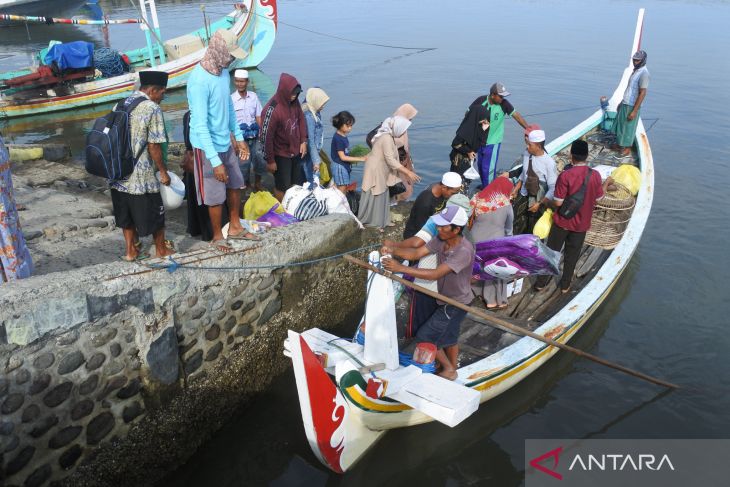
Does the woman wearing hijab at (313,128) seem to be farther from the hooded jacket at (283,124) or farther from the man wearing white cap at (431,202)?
the man wearing white cap at (431,202)

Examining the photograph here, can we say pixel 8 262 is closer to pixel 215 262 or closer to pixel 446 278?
Result: pixel 215 262

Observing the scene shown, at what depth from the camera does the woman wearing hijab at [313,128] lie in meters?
7.19

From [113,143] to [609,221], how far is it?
252 inches

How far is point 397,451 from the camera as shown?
5.46m

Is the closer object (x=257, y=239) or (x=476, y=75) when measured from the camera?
(x=257, y=239)

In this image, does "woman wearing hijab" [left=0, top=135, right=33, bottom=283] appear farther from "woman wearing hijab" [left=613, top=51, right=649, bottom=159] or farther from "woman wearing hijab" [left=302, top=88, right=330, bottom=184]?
"woman wearing hijab" [left=613, top=51, right=649, bottom=159]

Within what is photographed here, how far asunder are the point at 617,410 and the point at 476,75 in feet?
55.9

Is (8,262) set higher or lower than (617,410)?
higher

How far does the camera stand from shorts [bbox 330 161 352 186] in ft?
25.3

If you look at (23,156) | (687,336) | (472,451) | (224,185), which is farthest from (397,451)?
(23,156)

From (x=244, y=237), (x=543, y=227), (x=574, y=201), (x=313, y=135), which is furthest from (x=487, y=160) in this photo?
(x=244, y=237)

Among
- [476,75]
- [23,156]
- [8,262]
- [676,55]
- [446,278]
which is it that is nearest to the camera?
[8,262]

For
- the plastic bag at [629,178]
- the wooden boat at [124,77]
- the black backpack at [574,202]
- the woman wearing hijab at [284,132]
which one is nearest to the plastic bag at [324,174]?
the woman wearing hijab at [284,132]

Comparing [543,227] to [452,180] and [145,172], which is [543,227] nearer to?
[452,180]
